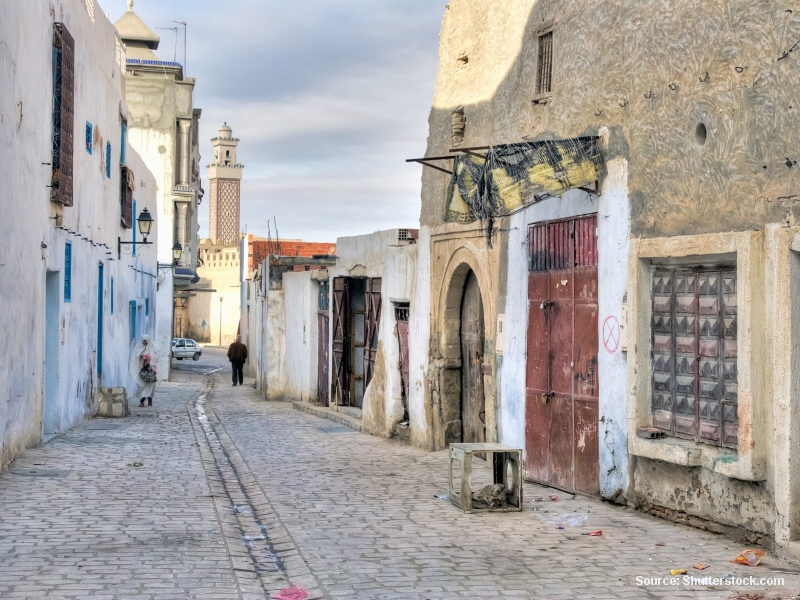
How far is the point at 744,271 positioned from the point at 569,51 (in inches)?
147

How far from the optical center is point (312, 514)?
28.3 feet

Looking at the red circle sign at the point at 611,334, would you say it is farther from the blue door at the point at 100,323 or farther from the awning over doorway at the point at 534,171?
the blue door at the point at 100,323

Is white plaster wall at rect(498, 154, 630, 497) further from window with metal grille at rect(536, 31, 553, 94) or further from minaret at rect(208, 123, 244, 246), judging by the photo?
minaret at rect(208, 123, 244, 246)

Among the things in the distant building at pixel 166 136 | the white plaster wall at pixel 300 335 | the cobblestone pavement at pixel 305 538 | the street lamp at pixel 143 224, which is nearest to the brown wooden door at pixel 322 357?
the white plaster wall at pixel 300 335

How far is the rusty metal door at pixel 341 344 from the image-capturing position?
18.8 m

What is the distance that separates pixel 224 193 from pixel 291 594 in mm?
74751

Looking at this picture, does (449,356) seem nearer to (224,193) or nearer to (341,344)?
(341,344)

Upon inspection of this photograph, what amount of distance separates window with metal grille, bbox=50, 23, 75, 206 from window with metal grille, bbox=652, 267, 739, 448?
25.5 feet

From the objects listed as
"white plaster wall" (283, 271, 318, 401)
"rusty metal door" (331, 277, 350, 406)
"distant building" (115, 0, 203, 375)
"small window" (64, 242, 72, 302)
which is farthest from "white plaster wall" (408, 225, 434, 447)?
"distant building" (115, 0, 203, 375)

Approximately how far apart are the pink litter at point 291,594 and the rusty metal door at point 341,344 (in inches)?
502

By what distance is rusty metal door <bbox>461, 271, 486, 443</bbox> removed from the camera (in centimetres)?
1285

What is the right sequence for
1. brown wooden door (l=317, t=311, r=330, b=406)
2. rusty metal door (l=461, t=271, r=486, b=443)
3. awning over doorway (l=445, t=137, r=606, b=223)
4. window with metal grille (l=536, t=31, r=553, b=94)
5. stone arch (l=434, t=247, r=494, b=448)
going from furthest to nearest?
1. brown wooden door (l=317, t=311, r=330, b=406)
2. stone arch (l=434, t=247, r=494, b=448)
3. rusty metal door (l=461, t=271, r=486, b=443)
4. window with metal grille (l=536, t=31, r=553, b=94)
5. awning over doorway (l=445, t=137, r=606, b=223)

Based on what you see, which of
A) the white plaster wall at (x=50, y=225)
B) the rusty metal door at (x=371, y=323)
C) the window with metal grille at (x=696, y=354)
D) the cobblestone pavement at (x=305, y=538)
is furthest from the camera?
the rusty metal door at (x=371, y=323)

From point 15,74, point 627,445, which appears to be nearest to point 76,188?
point 15,74
